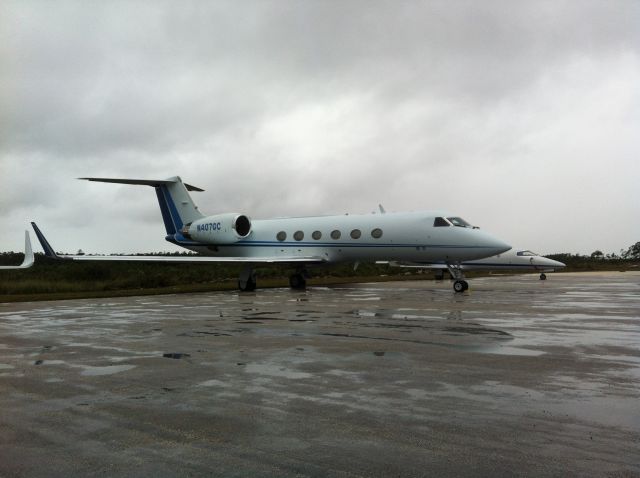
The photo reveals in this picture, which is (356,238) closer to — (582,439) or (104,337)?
(104,337)

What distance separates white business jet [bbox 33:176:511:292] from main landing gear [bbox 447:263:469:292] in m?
0.04

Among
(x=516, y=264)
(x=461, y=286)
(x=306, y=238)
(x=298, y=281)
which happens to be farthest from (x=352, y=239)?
(x=516, y=264)

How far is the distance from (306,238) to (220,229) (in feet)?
13.9

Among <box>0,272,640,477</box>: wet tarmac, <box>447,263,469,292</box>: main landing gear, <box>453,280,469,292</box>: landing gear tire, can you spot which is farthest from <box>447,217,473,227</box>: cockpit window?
<box>0,272,640,477</box>: wet tarmac

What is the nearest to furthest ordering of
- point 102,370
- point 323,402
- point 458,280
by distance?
point 323,402 → point 102,370 → point 458,280

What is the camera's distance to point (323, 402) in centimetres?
454

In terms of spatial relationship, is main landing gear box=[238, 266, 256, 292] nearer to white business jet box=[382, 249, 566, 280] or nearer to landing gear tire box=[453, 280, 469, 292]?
landing gear tire box=[453, 280, 469, 292]

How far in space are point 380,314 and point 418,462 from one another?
28.0ft

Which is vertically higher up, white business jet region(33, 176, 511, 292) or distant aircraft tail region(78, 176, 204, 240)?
distant aircraft tail region(78, 176, 204, 240)

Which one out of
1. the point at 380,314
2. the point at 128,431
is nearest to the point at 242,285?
the point at 380,314

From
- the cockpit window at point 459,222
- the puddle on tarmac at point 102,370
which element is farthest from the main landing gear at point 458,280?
the puddle on tarmac at point 102,370

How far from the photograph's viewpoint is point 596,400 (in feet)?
14.6

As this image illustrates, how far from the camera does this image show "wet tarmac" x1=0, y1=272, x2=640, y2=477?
10.7ft

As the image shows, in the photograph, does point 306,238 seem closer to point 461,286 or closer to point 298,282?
point 298,282
